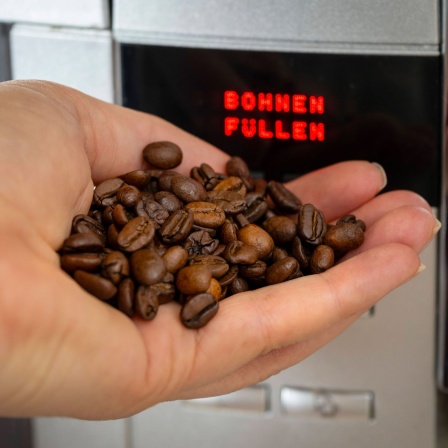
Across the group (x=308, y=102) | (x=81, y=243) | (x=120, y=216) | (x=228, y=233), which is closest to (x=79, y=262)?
(x=81, y=243)

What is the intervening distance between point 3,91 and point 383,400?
0.76 m

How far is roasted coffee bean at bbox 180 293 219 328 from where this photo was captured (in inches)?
28.7

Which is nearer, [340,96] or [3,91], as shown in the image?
[3,91]

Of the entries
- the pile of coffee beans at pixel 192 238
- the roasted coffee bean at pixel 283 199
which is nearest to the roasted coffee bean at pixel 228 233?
the pile of coffee beans at pixel 192 238

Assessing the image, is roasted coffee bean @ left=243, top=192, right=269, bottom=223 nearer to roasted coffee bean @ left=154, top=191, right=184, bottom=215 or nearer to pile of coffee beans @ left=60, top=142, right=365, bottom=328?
pile of coffee beans @ left=60, top=142, right=365, bottom=328

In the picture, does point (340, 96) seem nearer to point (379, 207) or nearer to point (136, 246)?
point (379, 207)

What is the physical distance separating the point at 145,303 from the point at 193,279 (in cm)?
9

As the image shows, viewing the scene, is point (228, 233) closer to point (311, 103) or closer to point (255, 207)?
point (255, 207)

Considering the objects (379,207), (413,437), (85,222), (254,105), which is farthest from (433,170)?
(85,222)

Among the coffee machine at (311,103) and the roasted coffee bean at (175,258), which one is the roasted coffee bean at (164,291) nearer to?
the roasted coffee bean at (175,258)

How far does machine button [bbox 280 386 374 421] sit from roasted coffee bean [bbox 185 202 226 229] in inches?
13.5

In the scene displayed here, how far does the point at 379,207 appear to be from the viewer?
97cm

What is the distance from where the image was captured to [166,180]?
3.24 ft

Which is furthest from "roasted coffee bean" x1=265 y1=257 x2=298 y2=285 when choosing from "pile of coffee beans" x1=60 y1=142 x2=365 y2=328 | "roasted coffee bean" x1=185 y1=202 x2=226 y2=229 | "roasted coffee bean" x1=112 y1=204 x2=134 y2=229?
"roasted coffee bean" x1=112 y1=204 x2=134 y2=229
